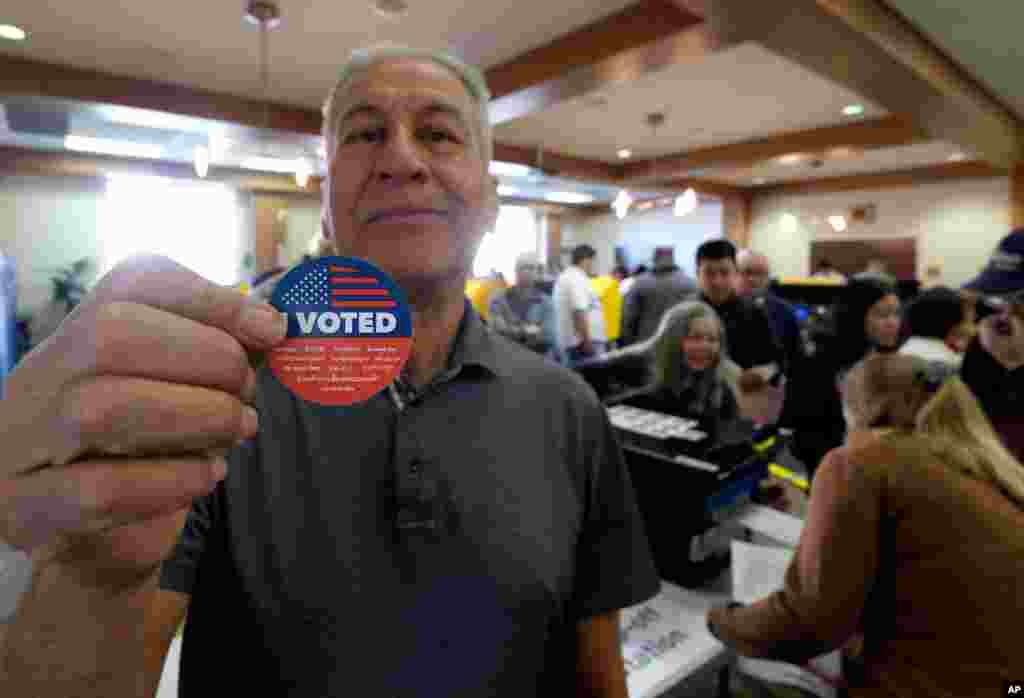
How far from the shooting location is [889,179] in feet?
30.5

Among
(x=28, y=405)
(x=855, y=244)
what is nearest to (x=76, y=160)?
(x=28, y=405)

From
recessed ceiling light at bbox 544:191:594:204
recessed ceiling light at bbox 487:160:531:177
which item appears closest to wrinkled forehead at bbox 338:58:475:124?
recessed ceiling light at bbox 487:160:531:177

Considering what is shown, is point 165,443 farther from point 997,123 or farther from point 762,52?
point 997,123

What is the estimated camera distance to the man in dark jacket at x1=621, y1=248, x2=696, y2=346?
3.83 m

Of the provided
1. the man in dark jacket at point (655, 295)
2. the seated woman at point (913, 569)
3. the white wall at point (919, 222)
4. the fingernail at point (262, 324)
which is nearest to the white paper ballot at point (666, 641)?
the seated woman at point (913, 569)

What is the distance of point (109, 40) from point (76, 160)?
551 centimetres

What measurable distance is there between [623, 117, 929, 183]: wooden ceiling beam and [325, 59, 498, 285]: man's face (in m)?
6.47

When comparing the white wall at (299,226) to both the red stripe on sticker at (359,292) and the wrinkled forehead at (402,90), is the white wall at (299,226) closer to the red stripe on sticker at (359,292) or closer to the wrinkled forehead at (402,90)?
the wrinkled forehead at (402,90)

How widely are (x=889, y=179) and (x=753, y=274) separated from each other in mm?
7712

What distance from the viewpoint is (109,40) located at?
3.78 metres

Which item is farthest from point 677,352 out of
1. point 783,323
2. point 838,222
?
point 838,222

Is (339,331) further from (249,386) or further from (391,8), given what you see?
(391,8)

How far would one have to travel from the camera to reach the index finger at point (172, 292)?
1.65ft

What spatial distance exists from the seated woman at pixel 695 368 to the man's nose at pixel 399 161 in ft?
5.11
